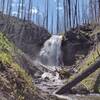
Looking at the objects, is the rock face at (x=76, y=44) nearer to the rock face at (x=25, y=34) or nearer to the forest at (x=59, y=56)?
the forest at (x=59, y=56)

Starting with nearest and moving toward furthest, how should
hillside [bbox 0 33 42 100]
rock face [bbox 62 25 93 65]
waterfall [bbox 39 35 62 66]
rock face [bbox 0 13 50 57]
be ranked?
hillside [bbox 0 33 42 100], rock face [bbox 62 25 93 65], waterfall [bbox 39 35 62 66], rock face [bbox 0 13 50 57]

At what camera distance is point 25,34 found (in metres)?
62.9

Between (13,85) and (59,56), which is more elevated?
(13,85)

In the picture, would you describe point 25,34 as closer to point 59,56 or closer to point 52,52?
point 52,52

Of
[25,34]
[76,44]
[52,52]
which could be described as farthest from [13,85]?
[25,34]

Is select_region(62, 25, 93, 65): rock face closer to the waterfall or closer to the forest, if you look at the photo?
the forest

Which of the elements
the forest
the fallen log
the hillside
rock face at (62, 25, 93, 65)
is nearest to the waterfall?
the forest

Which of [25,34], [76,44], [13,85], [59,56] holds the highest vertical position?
[25,34]

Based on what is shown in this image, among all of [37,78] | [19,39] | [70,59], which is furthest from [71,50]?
[37,78]

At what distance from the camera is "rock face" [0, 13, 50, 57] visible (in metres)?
58.0

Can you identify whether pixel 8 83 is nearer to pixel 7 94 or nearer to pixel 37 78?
pixel 7 94

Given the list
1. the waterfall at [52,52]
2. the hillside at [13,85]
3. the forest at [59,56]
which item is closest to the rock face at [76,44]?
the forest at [59,56]

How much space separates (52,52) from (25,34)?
7848 millimetres

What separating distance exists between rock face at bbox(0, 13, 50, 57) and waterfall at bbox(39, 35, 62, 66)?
154 cm
